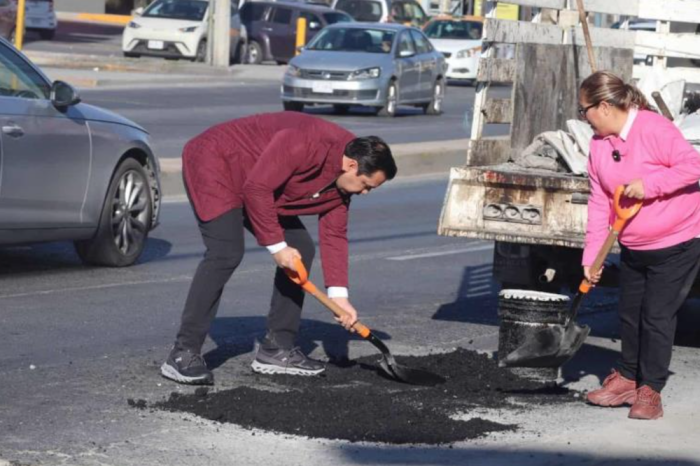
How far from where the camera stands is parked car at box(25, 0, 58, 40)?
42.2 meters

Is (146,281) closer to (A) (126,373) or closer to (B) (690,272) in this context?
(A) (126,373)

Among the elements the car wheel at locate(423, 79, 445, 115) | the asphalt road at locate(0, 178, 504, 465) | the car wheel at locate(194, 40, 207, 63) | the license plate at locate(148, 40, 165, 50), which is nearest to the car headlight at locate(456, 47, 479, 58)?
the car wheel at locate(194, 40, 207, 63)

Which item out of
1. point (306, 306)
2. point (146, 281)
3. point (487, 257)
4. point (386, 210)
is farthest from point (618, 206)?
point (386, 210)

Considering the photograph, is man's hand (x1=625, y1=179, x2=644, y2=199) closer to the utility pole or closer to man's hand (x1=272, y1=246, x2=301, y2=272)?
man's hand (x1=272, y1=246, x2=301, y2=272)

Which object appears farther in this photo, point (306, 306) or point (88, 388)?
point (306, 306)

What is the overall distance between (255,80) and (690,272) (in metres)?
28.6

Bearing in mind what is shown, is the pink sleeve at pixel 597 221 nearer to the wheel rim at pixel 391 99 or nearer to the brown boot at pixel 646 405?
the brown boot at pixel 646 405

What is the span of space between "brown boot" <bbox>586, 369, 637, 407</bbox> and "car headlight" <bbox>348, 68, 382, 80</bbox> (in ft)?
64.5

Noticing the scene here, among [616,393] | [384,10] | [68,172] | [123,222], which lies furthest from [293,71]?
[616,393]

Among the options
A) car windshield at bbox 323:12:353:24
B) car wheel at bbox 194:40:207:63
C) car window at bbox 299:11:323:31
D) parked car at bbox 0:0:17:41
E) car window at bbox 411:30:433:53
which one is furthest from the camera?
car windshield at bbox 323:12:353:24

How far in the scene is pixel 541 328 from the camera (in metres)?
7.53

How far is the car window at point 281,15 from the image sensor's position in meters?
40.7

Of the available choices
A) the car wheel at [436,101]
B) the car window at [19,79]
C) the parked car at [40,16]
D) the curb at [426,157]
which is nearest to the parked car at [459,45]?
the car wheel at [436,101]

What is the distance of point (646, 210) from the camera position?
695 cm
